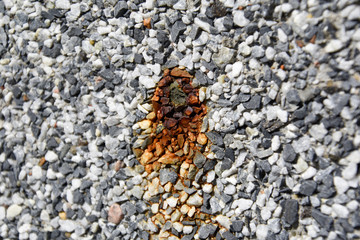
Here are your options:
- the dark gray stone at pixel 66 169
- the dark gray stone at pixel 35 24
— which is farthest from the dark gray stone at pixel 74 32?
the dark gray stone at pixel 66 169

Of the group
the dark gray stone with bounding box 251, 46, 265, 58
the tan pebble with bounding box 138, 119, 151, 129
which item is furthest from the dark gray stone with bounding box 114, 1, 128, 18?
the dark gray stone with bounding box 251, 46, 265, 58

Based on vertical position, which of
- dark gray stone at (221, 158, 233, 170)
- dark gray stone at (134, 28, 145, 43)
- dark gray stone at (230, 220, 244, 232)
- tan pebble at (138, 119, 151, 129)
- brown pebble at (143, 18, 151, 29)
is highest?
brown pebble at (143, 18, 151, 29)

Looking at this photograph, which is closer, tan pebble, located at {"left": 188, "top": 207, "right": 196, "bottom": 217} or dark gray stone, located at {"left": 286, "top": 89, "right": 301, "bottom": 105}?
dark gray stone, located at {"left": 286, "top": 89, "right": 301, "bottom": 105}

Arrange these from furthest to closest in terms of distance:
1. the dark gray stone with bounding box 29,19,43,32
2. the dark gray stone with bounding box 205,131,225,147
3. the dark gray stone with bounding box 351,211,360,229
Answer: the dark gray stone with bounding box 29,19,43,32
the dark gray stone with bounding box 205,131,225,147
the dark gray stone with bounding box 351,211,360,229

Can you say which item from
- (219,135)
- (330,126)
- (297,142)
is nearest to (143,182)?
(219,135)

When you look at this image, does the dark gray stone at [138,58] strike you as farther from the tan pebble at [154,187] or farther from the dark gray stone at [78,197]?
the dark gray stone at [78,197]

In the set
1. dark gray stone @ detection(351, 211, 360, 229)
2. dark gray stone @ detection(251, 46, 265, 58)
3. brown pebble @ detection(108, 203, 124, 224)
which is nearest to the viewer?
dark gray stone @ detection(351, 211, 360, 229)

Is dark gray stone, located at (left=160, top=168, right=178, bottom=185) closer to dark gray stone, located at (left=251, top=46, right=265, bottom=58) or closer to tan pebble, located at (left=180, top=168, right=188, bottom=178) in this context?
tan pebble, located at (left=180, top=168, right=188, bottom=178)

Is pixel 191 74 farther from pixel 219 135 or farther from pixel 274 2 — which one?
pixel 274 2
